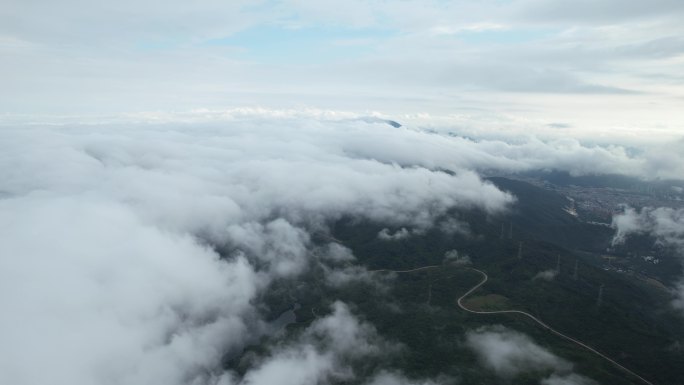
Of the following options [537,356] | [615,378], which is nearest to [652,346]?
[615,378]

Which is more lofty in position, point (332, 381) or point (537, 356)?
point (537, 356)

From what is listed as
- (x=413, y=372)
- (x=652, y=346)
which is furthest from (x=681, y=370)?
(x=413, y=372)

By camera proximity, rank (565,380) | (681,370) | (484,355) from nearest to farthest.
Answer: (565,380), (681,370), (484,355)

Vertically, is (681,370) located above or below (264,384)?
above

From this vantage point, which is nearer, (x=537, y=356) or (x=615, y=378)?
(x=615, y=378)

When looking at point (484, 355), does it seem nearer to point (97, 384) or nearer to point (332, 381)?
point (332, 381)

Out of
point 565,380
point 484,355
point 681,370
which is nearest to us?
point 565,380

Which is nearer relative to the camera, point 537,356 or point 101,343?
point 537,356

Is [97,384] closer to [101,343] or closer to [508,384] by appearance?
[101,343]
